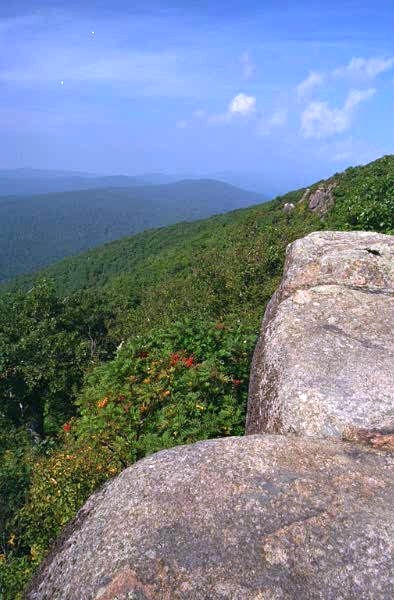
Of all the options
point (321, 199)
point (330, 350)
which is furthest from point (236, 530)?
point (321, 199)

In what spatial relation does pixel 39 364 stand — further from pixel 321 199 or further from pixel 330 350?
pixel 321 199

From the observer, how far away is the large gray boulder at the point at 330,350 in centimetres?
607

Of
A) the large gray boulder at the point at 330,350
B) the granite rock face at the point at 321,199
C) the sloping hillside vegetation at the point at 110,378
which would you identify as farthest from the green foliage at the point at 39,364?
the granite rock face at the point at 321,199

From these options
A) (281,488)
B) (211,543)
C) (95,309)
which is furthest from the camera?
(95,309)

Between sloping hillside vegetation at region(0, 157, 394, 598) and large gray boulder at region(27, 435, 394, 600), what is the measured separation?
3.67 metres

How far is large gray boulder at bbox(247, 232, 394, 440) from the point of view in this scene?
19.9 ft

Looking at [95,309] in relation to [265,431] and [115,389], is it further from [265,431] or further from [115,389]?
[265,431]

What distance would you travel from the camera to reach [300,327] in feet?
25.8

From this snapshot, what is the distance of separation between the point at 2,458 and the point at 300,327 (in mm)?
11689

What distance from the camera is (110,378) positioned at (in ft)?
37.0

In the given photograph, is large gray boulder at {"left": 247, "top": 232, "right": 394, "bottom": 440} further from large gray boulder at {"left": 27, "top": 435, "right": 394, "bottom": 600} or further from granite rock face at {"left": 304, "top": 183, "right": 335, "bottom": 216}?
granite rock face at {"left": 304, "top": 183, "right": 335, "bottom": 216}

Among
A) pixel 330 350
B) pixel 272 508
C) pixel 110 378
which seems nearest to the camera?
pixel 272 508


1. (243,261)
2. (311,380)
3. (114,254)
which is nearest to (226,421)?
(311,380)

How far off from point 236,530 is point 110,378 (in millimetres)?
7244
